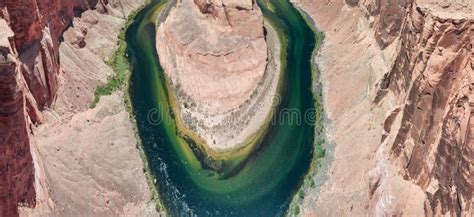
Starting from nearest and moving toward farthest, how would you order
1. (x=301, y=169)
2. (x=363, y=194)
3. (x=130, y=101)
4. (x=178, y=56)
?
(x=363, y=194)
(x=301, y=169)
(x=130, y=101)
(x=178, y=56)

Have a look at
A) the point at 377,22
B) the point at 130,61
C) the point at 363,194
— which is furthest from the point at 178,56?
the point at 363,194

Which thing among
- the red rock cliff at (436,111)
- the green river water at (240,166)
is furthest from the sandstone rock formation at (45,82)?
the red rock cliff at (436,111)

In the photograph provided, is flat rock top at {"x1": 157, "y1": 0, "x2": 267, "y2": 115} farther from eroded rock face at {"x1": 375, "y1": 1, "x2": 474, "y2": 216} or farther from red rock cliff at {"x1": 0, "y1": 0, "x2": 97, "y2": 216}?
eroded rock face at {"x1": 375, "y1": 1, "x2": 474, "y2": 216}

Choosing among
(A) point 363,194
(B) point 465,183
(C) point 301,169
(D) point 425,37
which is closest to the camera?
(B) point 465,183

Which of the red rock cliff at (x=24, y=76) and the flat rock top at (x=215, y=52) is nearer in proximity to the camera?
the red rock cliff at (x=24, y=76)

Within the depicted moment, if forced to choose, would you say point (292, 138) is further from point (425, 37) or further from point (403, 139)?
point (425, 37)
